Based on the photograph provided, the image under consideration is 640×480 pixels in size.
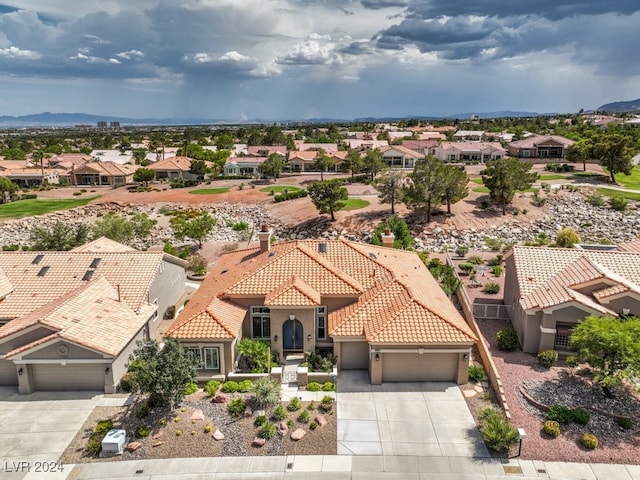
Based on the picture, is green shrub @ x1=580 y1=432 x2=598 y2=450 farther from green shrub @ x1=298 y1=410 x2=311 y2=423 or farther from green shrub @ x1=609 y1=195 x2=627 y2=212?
green shrub @ x1=609 y1=195 x2=627 y2=212

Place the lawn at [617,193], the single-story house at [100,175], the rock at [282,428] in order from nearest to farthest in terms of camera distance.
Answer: the rock at [282,428] → the lawn at [617,193] → the single-story house at [100,175]

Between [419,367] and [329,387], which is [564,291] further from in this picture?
[329,387]

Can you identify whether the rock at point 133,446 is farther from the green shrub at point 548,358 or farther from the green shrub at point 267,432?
the green shrub at point 548,358

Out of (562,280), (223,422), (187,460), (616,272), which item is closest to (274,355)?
(223,422)

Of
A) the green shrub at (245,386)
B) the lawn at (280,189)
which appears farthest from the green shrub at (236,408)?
the lawn at (280,189)

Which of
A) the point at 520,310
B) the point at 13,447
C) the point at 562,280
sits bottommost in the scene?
the point at 13,447

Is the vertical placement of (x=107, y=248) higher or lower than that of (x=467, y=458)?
higher

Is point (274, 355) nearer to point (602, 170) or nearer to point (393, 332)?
point (393, 332)
